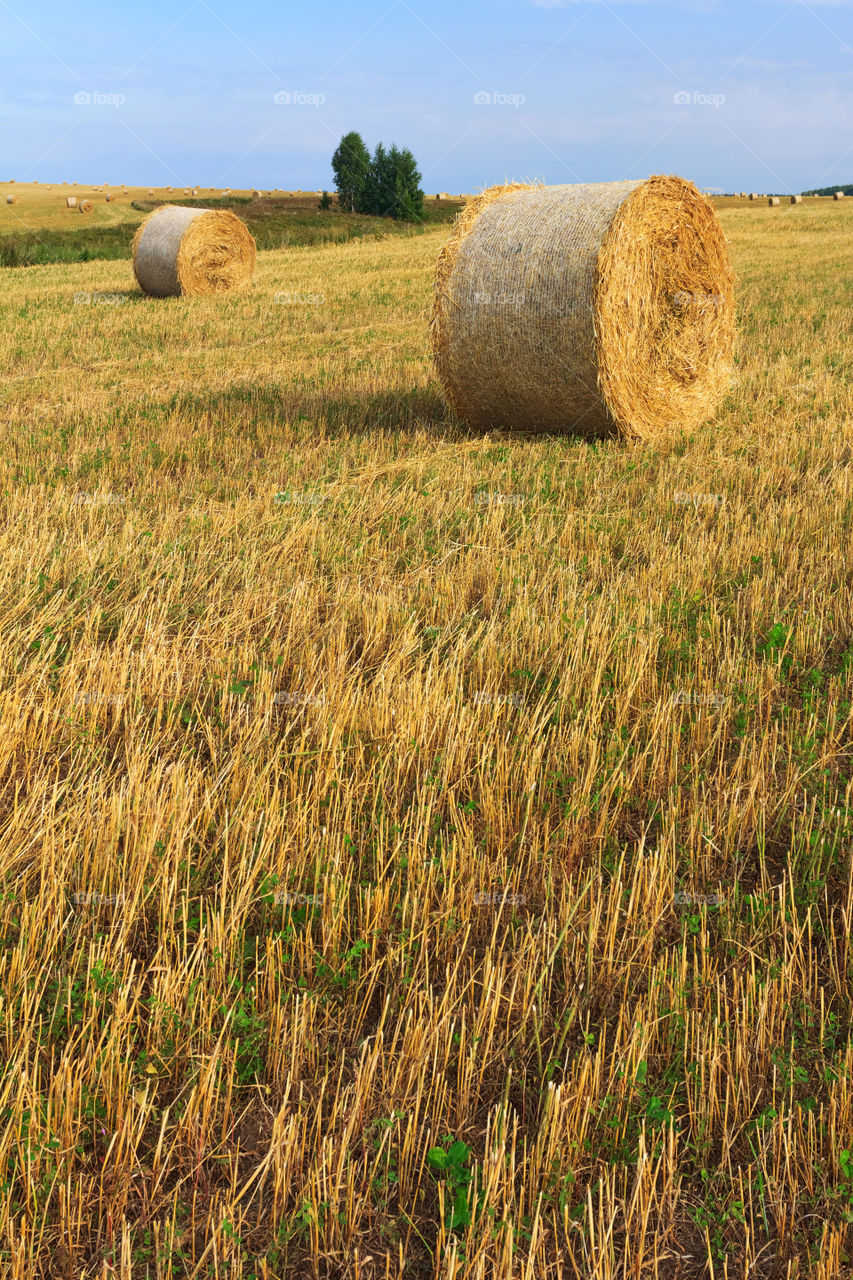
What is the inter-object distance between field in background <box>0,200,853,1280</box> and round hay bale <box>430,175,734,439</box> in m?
2.07

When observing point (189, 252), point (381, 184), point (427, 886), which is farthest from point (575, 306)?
point (381, 184)

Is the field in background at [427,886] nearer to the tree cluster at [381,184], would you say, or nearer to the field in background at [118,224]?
the field in background at [118,224]

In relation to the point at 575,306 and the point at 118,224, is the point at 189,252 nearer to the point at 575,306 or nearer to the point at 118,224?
the point at 575,306

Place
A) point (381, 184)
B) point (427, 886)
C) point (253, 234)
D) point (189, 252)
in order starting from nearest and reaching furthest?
point (427, 886)
point (189, 252)
point (253, 234)
point (381, 184)

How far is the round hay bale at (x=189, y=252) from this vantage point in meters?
21.9

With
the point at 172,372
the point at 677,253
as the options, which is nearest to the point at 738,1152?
the point at 677,253

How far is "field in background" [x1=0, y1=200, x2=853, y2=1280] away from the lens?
6.91 ft

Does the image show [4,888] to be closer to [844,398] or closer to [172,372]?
[844,398]

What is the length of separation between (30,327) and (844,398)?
531 inches

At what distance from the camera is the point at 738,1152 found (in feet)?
7.40

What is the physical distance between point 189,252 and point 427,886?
2166 centimetres

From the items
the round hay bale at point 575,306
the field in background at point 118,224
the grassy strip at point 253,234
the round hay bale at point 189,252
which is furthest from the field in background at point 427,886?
the field in background at point 118,224

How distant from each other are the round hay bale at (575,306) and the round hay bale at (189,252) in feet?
47.0

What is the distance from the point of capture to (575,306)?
8.57 meters
